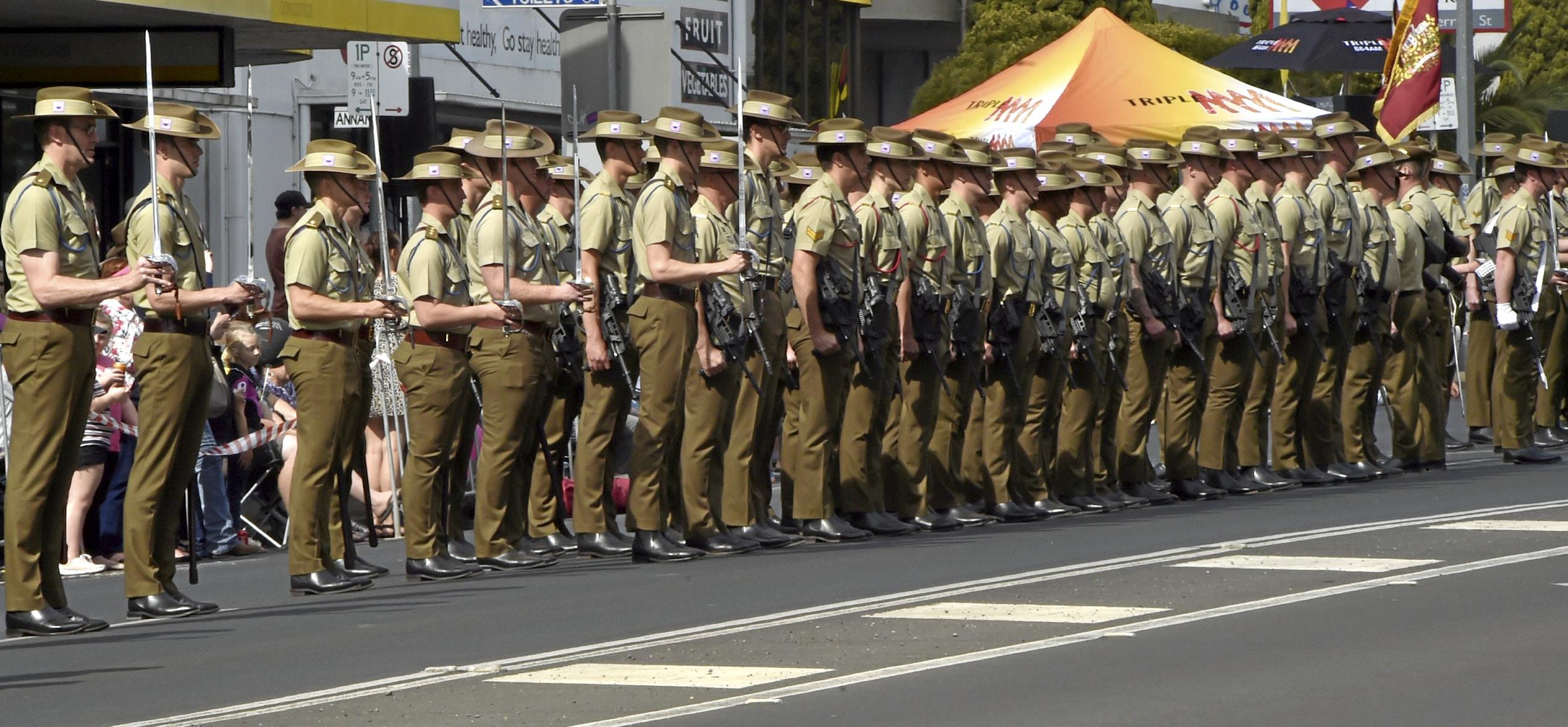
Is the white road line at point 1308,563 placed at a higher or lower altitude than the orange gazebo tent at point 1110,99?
lower

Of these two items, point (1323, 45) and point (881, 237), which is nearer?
point (881, 237)

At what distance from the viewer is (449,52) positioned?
92.7ft

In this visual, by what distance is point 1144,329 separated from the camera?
1568cm

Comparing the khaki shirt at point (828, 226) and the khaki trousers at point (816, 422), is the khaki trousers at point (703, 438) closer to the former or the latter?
the khaki trousers at point (816, 422)

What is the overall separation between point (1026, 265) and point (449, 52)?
575 inches

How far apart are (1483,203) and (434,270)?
33.9ft

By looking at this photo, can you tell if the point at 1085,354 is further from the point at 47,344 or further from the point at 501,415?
the point at 47,344

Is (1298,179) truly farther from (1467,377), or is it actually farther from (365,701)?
(365,701)

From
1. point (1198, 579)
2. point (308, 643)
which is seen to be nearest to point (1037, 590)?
point (1198, 579)

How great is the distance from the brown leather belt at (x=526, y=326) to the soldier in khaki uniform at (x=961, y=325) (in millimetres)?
2557

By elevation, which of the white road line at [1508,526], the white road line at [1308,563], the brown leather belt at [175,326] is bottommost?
the white road line at [1308,563]

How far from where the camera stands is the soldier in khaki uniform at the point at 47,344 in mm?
9969

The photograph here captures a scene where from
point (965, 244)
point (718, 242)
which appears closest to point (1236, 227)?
point (965, 244)

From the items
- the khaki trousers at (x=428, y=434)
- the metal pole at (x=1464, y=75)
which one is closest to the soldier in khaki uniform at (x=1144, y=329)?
the khaki trousers at (x=428, y=434)
